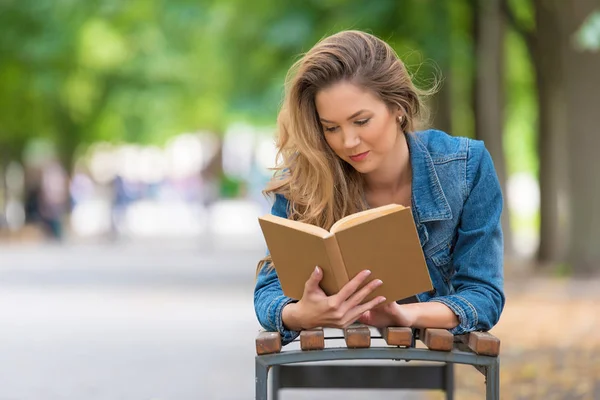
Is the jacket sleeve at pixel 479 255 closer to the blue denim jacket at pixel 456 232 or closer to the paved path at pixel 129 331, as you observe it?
the blue denim jacket at pixel 456 232

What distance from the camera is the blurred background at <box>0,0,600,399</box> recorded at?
8469mm

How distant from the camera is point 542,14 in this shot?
1692 centimetres

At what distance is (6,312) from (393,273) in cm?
923

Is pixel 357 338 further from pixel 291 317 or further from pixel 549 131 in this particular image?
pixel 549 131

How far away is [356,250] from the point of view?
349cm

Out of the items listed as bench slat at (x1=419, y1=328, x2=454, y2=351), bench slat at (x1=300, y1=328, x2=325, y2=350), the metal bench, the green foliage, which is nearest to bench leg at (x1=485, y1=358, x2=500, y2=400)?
the metal bench

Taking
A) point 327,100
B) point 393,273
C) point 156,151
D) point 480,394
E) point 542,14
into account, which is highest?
point 156,151

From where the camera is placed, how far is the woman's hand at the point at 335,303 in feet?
11.6

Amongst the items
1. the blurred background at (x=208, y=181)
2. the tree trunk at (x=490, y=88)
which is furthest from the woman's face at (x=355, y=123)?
the tree trunk at (x=490, y=88)

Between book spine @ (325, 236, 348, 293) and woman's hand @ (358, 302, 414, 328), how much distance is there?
206 mm

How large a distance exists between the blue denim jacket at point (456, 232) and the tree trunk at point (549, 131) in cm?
1287

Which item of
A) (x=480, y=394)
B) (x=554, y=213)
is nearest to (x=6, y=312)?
(x=480, y=394)

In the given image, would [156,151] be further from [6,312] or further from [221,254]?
[6,312]

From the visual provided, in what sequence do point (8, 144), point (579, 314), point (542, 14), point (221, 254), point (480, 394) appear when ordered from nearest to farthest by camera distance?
point (480, 394) < point (579, 314) < point (542, 14) < point (221, 254) < point (8, 144)
